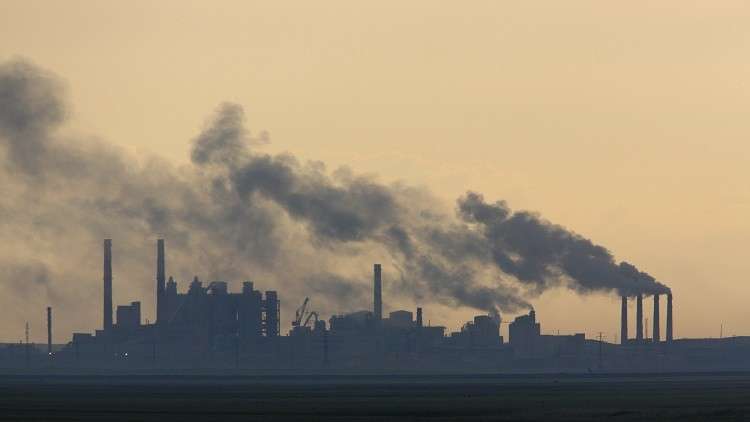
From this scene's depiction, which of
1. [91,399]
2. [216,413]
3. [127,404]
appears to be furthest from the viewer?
[91,399]

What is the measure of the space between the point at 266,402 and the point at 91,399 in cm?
1696

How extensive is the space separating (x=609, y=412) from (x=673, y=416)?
7.62 metres

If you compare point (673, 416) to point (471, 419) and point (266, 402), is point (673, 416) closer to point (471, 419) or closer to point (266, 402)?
point (471, 419)

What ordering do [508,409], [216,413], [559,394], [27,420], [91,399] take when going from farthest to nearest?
[559,394] < [91,399] < [508,409] < [216,413] < [27,420]

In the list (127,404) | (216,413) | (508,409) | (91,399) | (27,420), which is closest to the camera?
(27,420)

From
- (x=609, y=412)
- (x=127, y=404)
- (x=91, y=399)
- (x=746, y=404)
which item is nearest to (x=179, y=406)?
(x=127, y=404)

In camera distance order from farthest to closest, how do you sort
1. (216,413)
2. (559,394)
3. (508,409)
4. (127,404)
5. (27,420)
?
(559,394)
(127,404)
(508,409)
(216,413)
(27,420)

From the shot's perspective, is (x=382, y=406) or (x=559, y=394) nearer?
(x=382, y=406)

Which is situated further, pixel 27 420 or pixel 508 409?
pixel 508 409

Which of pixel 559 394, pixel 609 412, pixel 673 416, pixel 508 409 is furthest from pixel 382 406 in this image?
pixel 559 394

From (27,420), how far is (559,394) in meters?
62.1

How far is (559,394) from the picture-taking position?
464 feet

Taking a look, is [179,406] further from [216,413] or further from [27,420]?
[27,420]

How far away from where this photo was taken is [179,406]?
111 m
